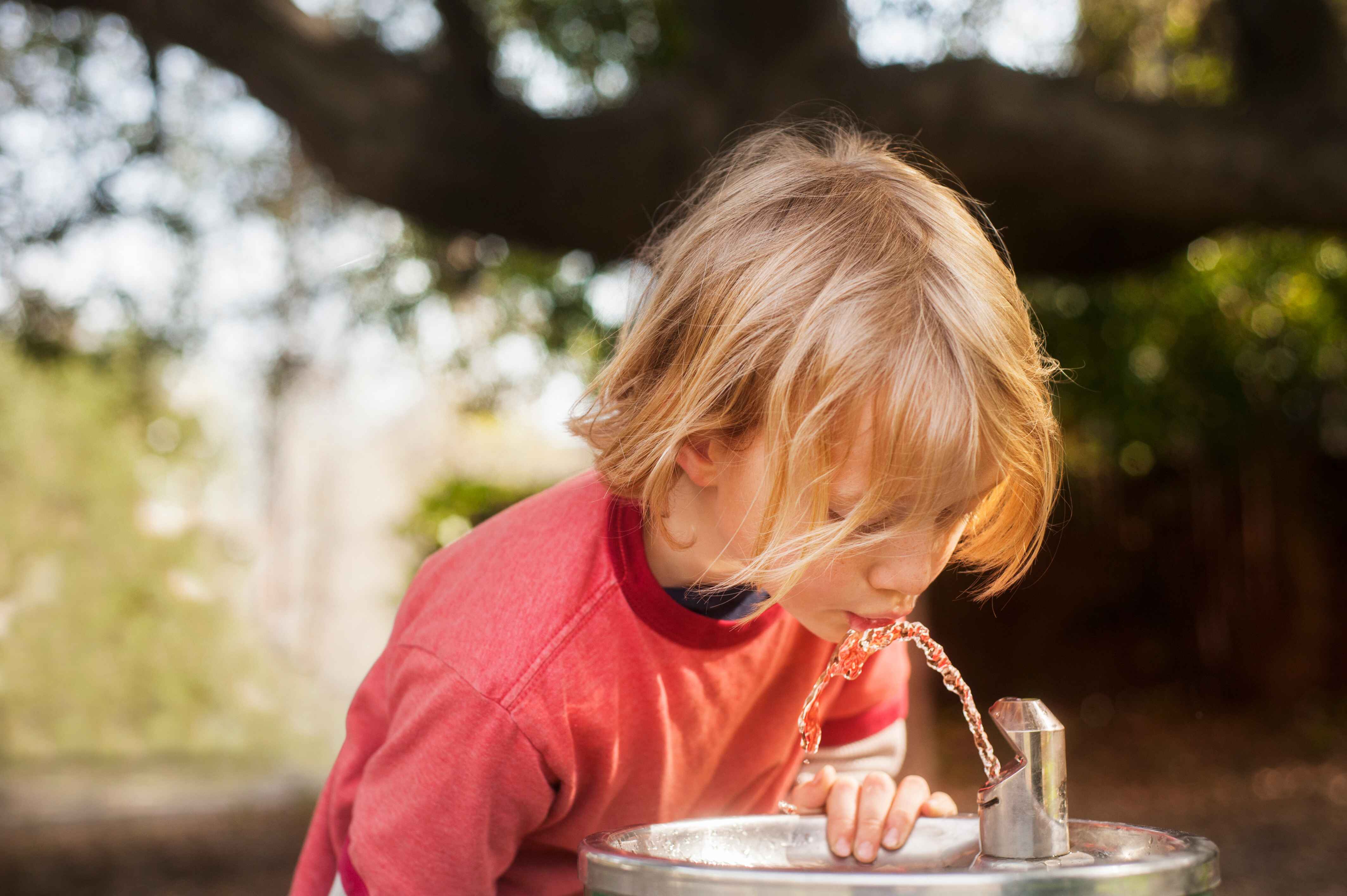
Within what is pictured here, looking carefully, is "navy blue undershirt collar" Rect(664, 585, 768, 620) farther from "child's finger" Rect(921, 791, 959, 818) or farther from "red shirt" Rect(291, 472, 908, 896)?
"child's finger" Rect(921, 791, 959, 818)

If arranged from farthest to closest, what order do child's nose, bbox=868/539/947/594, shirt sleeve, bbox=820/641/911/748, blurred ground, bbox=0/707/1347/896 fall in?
blurred ground, bbox=0/707/1347/896 → shirt sleeve, bbox=820/641/911/748 → child's nose, bbox=868/539/947/594

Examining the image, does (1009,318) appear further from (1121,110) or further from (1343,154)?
(1343,154)

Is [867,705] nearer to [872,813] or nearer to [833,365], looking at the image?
[872,813]

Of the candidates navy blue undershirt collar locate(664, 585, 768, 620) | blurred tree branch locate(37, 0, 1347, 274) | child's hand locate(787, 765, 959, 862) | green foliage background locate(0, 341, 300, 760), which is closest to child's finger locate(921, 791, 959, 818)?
child's hand locate(787, 765, 959, 862)

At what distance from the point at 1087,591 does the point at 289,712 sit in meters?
5.06

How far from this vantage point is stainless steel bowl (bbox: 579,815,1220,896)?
728 mm

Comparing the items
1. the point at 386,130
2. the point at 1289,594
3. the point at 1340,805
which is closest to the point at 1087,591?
the point at 1289,594

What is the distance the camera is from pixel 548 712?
43.7 inches

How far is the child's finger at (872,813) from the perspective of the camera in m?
1.12

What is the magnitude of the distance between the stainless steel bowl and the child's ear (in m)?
0.32

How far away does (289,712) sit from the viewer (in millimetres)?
7445

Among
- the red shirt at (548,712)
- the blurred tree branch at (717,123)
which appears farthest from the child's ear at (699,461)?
the blurred tree branch at (717,123)

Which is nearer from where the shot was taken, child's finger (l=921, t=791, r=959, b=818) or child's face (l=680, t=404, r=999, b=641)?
child's face (l=680, t=404, r=999, b=641)

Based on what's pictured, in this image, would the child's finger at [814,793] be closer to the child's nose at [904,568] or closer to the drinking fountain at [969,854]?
the drinking fountain at [969,854]
